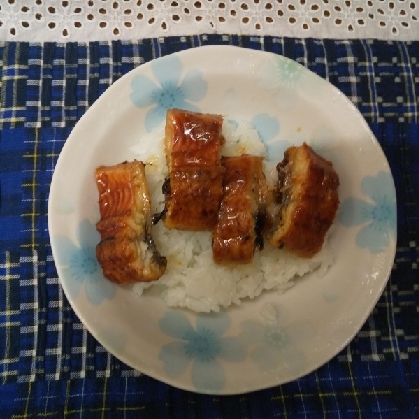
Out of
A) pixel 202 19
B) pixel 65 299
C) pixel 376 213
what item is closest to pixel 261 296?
pixel 376 213

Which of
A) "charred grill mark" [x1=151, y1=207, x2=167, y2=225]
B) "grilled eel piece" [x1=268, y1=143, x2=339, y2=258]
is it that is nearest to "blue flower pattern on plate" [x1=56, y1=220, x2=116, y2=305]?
"charred grill mark" [x1=151, y1=207, x2=167, y2=225]

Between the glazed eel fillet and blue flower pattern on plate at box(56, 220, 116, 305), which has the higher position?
the glazed eel fillet

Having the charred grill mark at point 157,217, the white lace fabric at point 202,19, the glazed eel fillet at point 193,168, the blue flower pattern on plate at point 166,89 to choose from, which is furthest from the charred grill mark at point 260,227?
the white lace fabric at point 202,19

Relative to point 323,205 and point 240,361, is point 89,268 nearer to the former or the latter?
point 240,361

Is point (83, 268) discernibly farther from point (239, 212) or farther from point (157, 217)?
point (239, 212)

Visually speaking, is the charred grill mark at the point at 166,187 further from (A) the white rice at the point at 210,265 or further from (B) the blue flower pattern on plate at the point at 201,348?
(B) the blue flower pattern on plate at the point at 201,348

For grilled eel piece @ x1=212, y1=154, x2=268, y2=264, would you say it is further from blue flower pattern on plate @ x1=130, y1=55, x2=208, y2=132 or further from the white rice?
blue flower pattern on plate @ x1=130, y1=55, x2=208, y2=132
